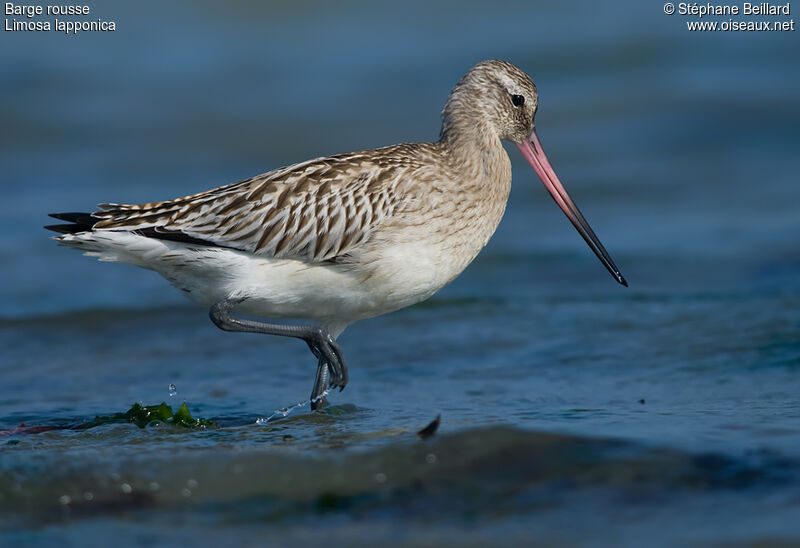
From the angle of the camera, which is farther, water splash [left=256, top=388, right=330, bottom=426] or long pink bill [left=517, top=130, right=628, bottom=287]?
long pink bill [left=517, top=130, right=628, bottom=287]

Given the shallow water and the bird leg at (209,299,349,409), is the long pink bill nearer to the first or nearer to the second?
the shallow water

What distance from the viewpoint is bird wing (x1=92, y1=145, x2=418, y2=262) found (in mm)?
7789

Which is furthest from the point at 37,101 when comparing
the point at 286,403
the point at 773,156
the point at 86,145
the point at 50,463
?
the point at 50,463

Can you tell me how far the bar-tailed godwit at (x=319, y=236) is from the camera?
7758mm

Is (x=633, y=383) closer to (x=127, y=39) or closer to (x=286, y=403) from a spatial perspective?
(x=286, y=403)

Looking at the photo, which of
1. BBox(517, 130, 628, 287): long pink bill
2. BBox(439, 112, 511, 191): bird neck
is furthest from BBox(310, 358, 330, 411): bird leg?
BBox(517, 130, 628, 287): long pink bill

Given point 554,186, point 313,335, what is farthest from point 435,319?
point 313,335

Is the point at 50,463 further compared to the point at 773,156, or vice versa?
the point at 773,156

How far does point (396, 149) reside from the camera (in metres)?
8.19

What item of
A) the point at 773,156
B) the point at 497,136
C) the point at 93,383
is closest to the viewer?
the point at 497,136

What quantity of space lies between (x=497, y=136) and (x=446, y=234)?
43.0 inches

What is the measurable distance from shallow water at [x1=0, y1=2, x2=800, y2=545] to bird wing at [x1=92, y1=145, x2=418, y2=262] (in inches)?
47.5

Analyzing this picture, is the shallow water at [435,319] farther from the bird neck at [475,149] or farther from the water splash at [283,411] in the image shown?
the bird neck at [475,149]

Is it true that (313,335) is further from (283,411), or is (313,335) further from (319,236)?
(319,236)
